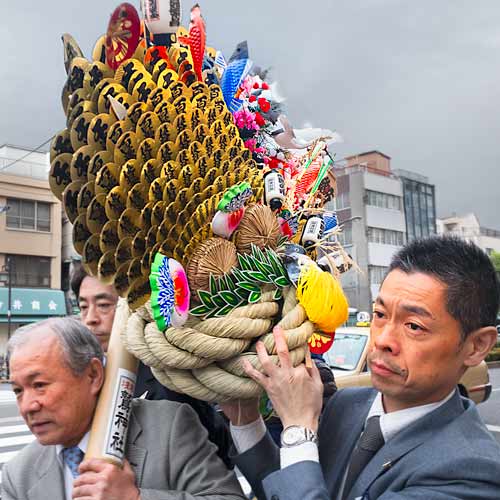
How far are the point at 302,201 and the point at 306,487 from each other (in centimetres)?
82

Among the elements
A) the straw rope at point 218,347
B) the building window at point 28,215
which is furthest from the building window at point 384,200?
the straw rope at point 218,347

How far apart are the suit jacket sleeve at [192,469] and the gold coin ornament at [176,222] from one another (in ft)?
0.98

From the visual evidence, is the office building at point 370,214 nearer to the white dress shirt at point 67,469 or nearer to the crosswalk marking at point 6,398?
the crosswalk marking at point 6,398

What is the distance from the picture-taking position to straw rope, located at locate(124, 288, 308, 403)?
1.21 metres

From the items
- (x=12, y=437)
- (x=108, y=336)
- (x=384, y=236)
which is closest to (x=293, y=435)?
(x=108, y=336)

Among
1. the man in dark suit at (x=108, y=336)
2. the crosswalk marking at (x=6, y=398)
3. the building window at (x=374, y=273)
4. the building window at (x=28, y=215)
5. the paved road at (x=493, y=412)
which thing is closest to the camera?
the man in dark suit at (x=108, y=336)

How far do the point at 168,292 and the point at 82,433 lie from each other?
58cm

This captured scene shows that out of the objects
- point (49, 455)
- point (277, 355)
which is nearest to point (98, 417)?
point (49, 455)

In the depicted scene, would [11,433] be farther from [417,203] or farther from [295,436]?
[417,203]

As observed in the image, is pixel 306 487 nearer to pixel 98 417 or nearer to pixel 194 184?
pixel 98 417

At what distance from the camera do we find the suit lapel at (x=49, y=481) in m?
1.50

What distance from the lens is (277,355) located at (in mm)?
→ 1225

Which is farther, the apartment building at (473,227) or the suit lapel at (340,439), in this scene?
the apartment building at (473,227)

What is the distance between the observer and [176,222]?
1.23m
